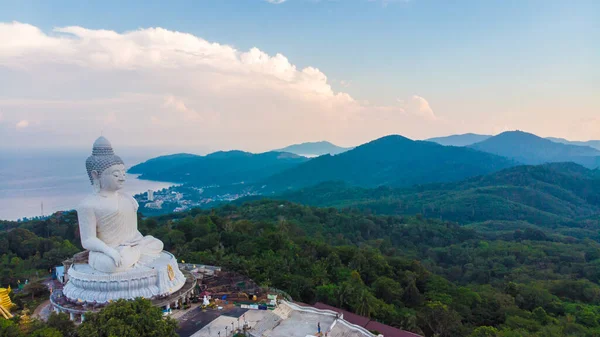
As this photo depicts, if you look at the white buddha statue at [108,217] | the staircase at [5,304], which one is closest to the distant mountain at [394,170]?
the white buddha statue at [108,217]

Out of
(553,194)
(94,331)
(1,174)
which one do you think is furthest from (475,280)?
(1,174)


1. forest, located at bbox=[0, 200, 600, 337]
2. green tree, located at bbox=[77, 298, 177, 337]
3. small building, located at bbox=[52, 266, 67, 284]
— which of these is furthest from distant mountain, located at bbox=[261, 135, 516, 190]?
green tree, located at bbox=[77, 298, 177, 337]

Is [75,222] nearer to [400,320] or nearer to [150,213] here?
[400,320]

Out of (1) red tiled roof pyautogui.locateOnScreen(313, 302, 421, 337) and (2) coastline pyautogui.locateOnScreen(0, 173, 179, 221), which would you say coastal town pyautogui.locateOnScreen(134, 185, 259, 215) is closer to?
(2) coastline pyautogui.locateOnScreen(0, 173, 179, 221)

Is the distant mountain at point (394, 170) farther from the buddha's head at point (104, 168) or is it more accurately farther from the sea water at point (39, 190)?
the buddha's head at point (104, 168)

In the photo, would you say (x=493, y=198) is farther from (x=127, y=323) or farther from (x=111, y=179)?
(x=127, y=323)

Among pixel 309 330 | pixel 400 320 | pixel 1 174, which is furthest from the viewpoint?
pixel 1 174
